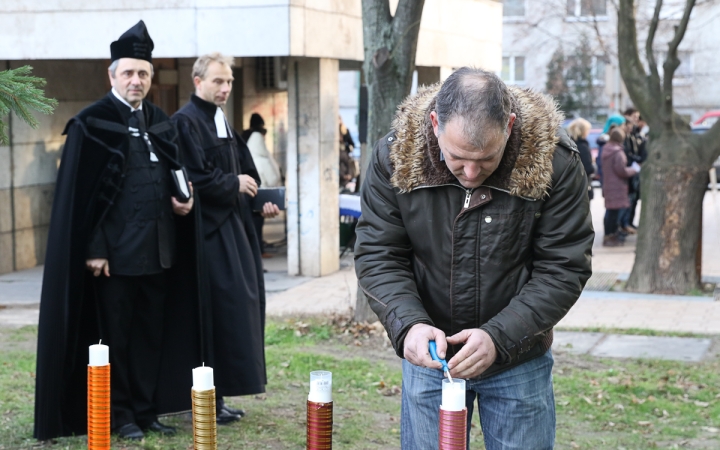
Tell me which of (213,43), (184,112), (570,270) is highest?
(213,43)

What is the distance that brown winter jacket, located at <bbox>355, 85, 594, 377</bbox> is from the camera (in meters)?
3.29

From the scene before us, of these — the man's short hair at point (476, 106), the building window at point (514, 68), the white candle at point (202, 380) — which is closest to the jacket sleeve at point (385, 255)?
the man's short hair at point (476, 106)

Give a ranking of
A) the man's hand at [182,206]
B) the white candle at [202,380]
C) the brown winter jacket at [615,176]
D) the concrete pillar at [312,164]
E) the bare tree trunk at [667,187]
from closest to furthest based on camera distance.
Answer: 1. the white candle at [202,380]
2. the man's hand at [182,206]
3. the bare tree trunk at [667,187]
4. the concrete pillar at [312,164]
5. the brown winter jacket at [615,176]

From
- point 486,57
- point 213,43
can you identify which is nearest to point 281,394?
point 213,43

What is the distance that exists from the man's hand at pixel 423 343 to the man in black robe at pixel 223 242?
108 inches

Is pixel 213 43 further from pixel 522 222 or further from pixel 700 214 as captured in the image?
pixel 522 222

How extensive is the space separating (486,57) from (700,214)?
7.29 metres

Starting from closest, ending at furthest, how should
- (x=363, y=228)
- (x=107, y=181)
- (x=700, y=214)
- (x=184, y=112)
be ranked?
(x=363, y=228) < (x=107, y=181) < (x=184, y=112) < (x=700, y=214)

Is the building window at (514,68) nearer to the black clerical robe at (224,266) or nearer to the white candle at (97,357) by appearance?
the black clerical robe at (224,266)

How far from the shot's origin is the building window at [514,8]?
5334cm

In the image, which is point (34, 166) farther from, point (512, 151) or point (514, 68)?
point (514, 68)

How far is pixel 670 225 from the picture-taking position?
1124 centimetres

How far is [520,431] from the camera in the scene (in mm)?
3490

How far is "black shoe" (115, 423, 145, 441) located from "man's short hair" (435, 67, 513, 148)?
123 inches
